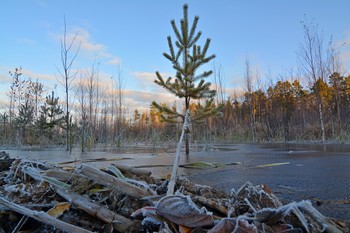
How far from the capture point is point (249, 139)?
65.4ft

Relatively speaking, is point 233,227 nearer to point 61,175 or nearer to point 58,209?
point 58,209

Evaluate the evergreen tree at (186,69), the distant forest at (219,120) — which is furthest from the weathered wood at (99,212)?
the distant forest at (219,120)

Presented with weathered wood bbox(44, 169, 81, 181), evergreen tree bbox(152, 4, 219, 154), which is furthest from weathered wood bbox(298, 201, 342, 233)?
evergreen tree bbox(152, 4, 219, 154)

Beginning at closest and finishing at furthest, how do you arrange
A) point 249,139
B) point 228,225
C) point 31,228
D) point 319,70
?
1. point 228,225
2. point 31,228
3. point 319,70
4. point 249,139

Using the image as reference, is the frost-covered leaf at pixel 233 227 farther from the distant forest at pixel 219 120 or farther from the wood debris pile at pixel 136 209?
the distant forest at pixel 219 120

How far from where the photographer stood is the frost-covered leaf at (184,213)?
0.95m

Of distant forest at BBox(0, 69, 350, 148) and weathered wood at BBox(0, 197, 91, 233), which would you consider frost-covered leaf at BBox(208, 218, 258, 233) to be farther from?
distant forest at BBox(0, 69, 350, 148)

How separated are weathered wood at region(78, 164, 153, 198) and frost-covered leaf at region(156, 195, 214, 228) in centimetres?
28

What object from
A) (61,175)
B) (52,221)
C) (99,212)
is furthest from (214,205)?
(61,175)

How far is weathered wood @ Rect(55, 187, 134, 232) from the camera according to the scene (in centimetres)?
108

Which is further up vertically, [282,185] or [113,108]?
[113,108]

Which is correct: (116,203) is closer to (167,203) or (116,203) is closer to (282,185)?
(167,203)

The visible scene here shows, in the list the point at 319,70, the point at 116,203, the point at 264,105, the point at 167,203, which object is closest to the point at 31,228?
the point at 116,203

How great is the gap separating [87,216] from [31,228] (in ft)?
0.79
